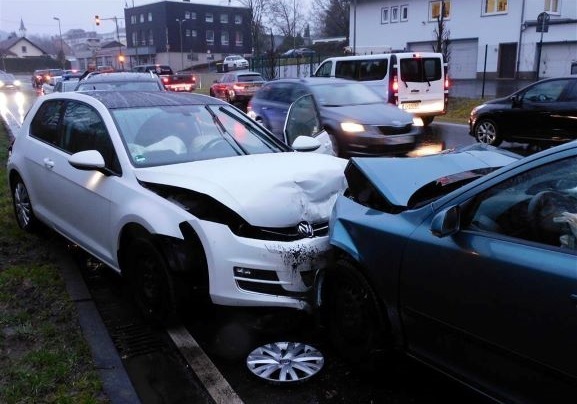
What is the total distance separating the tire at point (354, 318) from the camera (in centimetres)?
321

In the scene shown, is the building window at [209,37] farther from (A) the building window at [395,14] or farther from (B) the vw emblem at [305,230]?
(B) the vw emblem at [305,230]

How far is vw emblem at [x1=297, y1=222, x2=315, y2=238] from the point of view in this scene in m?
3.86

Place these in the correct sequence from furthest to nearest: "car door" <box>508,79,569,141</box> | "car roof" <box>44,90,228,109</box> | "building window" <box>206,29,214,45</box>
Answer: "building window" <box>206,29,214,45</box>, "car door" <box>508,79,569,141</box>, "car roof" <box>44,90,228,109</box>

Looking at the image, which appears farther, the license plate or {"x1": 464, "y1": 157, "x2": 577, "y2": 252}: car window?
the license plate

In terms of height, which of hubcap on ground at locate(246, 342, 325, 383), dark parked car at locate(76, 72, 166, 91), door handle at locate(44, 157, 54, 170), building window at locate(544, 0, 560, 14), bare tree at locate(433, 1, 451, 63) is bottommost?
hubcap on ground at locate(246, 342, 325, 383)

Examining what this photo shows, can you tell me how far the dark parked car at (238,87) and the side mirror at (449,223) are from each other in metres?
21.8

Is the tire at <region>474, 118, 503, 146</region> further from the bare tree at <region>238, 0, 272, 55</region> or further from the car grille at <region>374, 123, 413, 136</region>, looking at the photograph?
the bare tree at <region>238, 0, 272, 55</region>

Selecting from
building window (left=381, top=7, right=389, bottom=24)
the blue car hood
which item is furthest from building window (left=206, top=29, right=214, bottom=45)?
the blue car hood

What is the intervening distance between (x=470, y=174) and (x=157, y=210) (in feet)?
6.91

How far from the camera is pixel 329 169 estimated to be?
174 inches

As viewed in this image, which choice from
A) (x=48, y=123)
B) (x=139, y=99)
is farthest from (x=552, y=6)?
(x=48, y=123)

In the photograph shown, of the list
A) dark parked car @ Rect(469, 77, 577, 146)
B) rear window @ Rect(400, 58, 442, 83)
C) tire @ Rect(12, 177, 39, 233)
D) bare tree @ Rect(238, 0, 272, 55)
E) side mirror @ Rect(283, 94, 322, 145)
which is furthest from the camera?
bare tree @ Rect(238, 0, 272, 55)

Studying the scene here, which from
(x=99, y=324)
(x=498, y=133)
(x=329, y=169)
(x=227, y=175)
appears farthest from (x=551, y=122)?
(x=99, y=324)

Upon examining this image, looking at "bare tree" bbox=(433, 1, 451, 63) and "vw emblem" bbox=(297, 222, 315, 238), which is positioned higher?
"bare tree" bbox=(433, 1, 451, 63)
